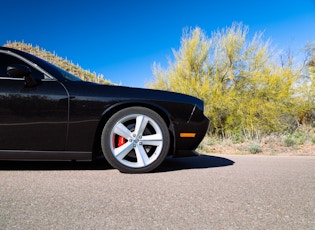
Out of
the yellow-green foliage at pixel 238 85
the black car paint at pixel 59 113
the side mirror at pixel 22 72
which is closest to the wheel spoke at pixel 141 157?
the black car paint at pixel 59 113

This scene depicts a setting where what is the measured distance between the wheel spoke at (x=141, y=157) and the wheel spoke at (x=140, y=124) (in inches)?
6.1

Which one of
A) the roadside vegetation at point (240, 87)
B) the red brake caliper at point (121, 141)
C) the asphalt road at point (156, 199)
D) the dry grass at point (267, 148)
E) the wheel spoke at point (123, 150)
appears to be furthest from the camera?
the roadside vegetation at point (240, 87)

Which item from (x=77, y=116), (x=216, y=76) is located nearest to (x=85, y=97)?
(x=77, y=116)

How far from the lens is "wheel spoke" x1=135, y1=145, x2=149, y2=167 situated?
2.77 meters

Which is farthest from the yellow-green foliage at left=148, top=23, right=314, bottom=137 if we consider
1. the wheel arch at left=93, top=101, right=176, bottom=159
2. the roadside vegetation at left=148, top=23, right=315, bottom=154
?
the wheel arch at left=93, top=101, right=176, bottom=159

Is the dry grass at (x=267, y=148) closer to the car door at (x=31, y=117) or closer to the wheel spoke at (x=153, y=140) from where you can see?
the wheel spoke at (x=153, y=140)

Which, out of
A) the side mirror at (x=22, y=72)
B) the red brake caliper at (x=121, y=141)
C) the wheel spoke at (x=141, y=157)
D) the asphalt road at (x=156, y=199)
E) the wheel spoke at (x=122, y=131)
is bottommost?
the asphalt road at (x=156, y=199)

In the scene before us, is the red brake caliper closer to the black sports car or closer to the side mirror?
the black sports car

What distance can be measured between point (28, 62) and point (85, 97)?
32.2 inches

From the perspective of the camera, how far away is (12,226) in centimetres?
129

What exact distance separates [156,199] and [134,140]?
41.9 inches

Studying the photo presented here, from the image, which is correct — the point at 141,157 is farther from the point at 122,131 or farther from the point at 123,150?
the point at 122,131

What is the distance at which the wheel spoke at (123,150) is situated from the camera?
274cm

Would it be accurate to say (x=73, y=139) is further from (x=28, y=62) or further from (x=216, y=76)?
(x=216, y=76)
